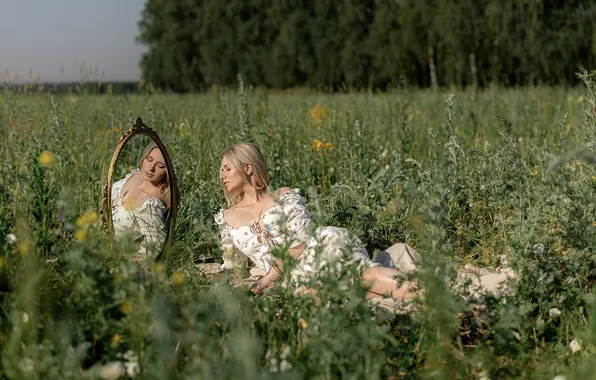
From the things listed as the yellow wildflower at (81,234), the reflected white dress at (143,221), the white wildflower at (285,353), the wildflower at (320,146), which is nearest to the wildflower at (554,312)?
the white wildflower at (285,353)

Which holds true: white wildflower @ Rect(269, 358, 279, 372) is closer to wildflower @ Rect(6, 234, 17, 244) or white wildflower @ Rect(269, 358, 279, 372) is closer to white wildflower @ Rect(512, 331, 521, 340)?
white wildflower @ Rect(512, 331, 521, 340)

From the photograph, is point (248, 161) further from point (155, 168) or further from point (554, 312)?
point (554, 312)

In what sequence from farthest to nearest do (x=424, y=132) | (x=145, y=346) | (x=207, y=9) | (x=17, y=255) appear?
1. (x=207, y=9)
2. (x=424, y=132)
3. (x=17, y=255)
4. (x=145, y=346)

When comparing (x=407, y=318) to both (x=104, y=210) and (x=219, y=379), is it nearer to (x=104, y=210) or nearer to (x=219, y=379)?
(x=219, y=379)

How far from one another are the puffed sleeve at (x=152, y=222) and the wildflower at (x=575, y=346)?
7.02ft

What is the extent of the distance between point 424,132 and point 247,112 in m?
2.33

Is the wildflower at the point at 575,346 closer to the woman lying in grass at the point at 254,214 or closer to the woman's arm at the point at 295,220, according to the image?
the woman lying in grass at the point at 254,214

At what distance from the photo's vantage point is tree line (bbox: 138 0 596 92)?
1909cm

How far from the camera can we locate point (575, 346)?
2732 millimetres

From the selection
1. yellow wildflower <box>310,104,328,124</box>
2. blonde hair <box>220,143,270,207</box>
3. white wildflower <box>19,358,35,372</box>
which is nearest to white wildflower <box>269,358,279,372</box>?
white wildflower <box>19,358,35,372</box>

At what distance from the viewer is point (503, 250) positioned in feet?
13.6

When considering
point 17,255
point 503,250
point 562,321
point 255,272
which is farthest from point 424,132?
point 17,255

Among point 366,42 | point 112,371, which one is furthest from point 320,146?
point 366,42

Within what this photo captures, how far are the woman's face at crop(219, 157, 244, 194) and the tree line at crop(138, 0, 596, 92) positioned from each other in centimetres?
711
